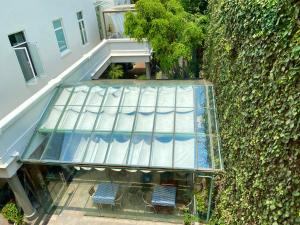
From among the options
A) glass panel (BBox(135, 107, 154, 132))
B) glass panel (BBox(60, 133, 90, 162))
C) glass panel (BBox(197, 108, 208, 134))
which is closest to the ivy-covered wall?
glass panel (BBox(197, 108, 208, 134))

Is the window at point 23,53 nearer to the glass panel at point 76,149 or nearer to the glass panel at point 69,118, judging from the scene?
the glass panel at point 69,118

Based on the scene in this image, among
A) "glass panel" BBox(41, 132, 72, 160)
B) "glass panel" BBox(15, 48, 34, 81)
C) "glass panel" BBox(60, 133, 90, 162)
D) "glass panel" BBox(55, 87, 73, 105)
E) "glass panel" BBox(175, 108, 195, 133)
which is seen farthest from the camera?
"glass panel" BBox(15, 48, 34, 81)

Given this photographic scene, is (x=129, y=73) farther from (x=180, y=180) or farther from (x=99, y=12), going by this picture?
(x=180, y=180)

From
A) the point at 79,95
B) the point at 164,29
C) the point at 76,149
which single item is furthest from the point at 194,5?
the point at 76,149

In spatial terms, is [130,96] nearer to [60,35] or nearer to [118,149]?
[118,149]

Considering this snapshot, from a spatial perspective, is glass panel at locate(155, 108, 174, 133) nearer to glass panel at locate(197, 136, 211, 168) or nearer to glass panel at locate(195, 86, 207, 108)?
glass panel at locate(197, 136, 211, 168)

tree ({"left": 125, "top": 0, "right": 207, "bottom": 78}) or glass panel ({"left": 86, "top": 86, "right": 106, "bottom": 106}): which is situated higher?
tree ({"left": 125, "top": 0, "right": 207, "bottom": 78})

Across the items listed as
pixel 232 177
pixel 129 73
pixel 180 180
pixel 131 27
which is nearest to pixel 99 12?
pixel 129 73
